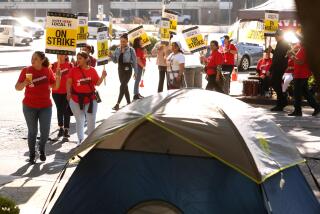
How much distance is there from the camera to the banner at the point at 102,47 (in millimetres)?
13477

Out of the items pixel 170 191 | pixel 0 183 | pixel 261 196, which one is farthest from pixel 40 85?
pixel 261 196

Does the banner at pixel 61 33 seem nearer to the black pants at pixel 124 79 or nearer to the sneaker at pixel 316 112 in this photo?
the black pants at pixel 124 79

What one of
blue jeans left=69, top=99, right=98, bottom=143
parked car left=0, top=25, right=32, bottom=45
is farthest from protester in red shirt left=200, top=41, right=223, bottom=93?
A: parked car left=0, top=25, right=32, bottom=45

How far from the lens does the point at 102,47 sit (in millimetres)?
13742

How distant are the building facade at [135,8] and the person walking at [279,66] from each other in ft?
250

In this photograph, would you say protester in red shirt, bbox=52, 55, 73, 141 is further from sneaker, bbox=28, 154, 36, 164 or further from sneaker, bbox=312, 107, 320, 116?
sneaker, bbox=312, 107, 320, 116

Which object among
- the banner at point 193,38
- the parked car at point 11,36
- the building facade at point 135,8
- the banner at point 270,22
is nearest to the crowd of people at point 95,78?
the banner at point 193,38

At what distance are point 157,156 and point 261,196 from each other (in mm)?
1047

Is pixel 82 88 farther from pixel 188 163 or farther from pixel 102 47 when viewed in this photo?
pixel 188 163

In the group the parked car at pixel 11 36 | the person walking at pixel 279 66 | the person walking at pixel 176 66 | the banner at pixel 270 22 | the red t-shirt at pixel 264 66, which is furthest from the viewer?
the parked car at pixel 11 36

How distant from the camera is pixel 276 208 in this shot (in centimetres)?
560

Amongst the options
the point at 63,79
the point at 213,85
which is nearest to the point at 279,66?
the point at 213,85

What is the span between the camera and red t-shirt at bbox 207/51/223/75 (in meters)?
14.8

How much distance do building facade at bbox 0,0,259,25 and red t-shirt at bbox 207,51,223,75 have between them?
250 feet
